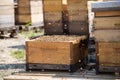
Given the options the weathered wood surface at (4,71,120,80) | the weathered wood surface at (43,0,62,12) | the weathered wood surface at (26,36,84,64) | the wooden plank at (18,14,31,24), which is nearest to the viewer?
the weathered wood surface at (4,71,120,80)

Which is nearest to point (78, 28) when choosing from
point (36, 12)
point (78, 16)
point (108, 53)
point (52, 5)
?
point (78, 16)

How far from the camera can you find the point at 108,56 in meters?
5.86

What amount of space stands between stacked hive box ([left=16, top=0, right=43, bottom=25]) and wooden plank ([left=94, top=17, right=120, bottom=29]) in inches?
351

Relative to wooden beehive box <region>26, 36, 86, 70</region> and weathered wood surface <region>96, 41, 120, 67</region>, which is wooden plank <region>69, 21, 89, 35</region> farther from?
weathered wood surface <region>96, 41, 120, 67</region>

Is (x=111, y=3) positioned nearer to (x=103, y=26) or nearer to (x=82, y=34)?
(x=103, y=26)

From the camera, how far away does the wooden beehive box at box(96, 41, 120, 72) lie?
579 cm

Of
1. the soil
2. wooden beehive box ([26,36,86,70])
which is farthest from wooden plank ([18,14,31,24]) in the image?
wooden beehive box ([26,36,86,70])

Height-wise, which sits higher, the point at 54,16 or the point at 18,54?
the point at 54,16

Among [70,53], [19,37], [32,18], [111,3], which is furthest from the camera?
[32,18]

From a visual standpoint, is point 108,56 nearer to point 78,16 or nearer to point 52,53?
point 52,53

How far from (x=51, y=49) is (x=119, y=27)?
132cm

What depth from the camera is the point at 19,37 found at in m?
13.2

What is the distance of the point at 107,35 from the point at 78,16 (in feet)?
4.31

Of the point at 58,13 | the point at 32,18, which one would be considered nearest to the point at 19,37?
the point at 32,18
